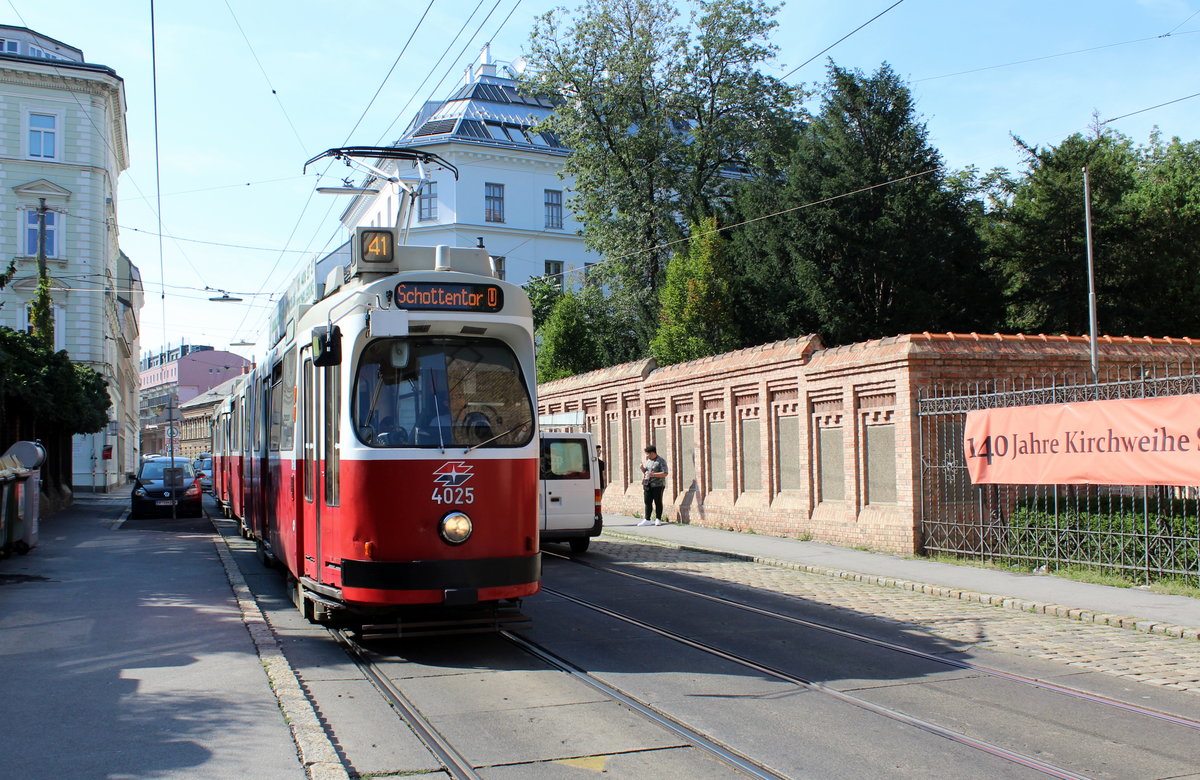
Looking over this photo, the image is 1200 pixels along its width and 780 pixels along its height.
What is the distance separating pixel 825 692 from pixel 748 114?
40553 millimetres

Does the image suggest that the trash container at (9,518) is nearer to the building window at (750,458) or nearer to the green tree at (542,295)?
the building window at (750,458)

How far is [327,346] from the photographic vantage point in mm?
8695

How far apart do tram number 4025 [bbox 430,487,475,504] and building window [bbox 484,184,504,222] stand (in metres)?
53.9

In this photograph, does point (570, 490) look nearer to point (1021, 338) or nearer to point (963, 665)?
point (1021, 338)

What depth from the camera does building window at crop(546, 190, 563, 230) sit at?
63656mm

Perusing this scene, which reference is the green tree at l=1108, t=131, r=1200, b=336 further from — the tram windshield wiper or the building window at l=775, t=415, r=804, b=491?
the tram windshield wiper

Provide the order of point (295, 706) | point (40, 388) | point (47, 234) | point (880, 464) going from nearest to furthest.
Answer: point (295, 706) < point (880, 464) < point (40, 388) < point (47, 234)

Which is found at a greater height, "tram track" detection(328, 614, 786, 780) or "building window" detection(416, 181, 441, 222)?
"building window" detection(416, 181, 441, 222)

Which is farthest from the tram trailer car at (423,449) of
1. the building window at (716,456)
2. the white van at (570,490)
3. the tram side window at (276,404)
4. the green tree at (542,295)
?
the green tree at (542,295)

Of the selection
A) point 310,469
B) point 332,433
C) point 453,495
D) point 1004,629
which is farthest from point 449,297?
point 1004,629

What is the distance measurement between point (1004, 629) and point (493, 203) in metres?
53.5

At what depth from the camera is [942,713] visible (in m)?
7.02

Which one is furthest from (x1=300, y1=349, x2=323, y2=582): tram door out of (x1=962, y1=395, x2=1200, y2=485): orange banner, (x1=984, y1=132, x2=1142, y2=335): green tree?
(x1=984, y1=132, x2=1142, y2=335): green tree

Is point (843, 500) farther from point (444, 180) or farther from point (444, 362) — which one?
point (444, 180)
